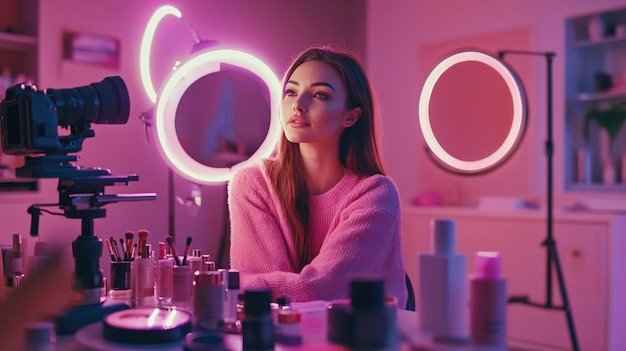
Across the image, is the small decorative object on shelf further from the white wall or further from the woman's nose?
the woman's nose

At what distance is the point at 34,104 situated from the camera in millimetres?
975

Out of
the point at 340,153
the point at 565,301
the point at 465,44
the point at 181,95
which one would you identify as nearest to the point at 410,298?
the point at 340,153

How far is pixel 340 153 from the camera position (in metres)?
1.49

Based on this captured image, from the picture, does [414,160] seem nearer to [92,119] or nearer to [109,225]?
[109,225]

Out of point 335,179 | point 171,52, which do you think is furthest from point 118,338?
point 171,52

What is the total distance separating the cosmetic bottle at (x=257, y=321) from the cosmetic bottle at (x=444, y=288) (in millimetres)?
217

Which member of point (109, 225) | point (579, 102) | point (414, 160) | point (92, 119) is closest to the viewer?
point (92, 119)

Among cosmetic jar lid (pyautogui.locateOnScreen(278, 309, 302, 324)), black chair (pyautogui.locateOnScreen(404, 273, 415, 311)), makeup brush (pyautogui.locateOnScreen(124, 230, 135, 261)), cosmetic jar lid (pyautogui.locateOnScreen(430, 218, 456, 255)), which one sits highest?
cosmetic jar lid (pyautogui.locateOnScreen(430, 218, 456, 255))

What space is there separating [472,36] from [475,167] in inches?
99.2

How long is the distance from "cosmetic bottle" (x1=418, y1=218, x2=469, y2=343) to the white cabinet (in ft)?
6.11

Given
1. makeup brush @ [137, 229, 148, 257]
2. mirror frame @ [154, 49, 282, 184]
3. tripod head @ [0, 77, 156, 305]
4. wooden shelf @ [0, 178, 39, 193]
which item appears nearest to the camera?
tripod head @ [0, 77, 156, 305]

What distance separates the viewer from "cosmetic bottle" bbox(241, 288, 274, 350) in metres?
0.85

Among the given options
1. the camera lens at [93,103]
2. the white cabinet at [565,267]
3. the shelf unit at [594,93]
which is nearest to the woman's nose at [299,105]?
the camera lens at [93,103]

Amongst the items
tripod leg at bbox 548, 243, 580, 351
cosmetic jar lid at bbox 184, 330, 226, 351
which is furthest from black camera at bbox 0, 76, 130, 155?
tripod leg at bbox 548, 243, 580, 351
